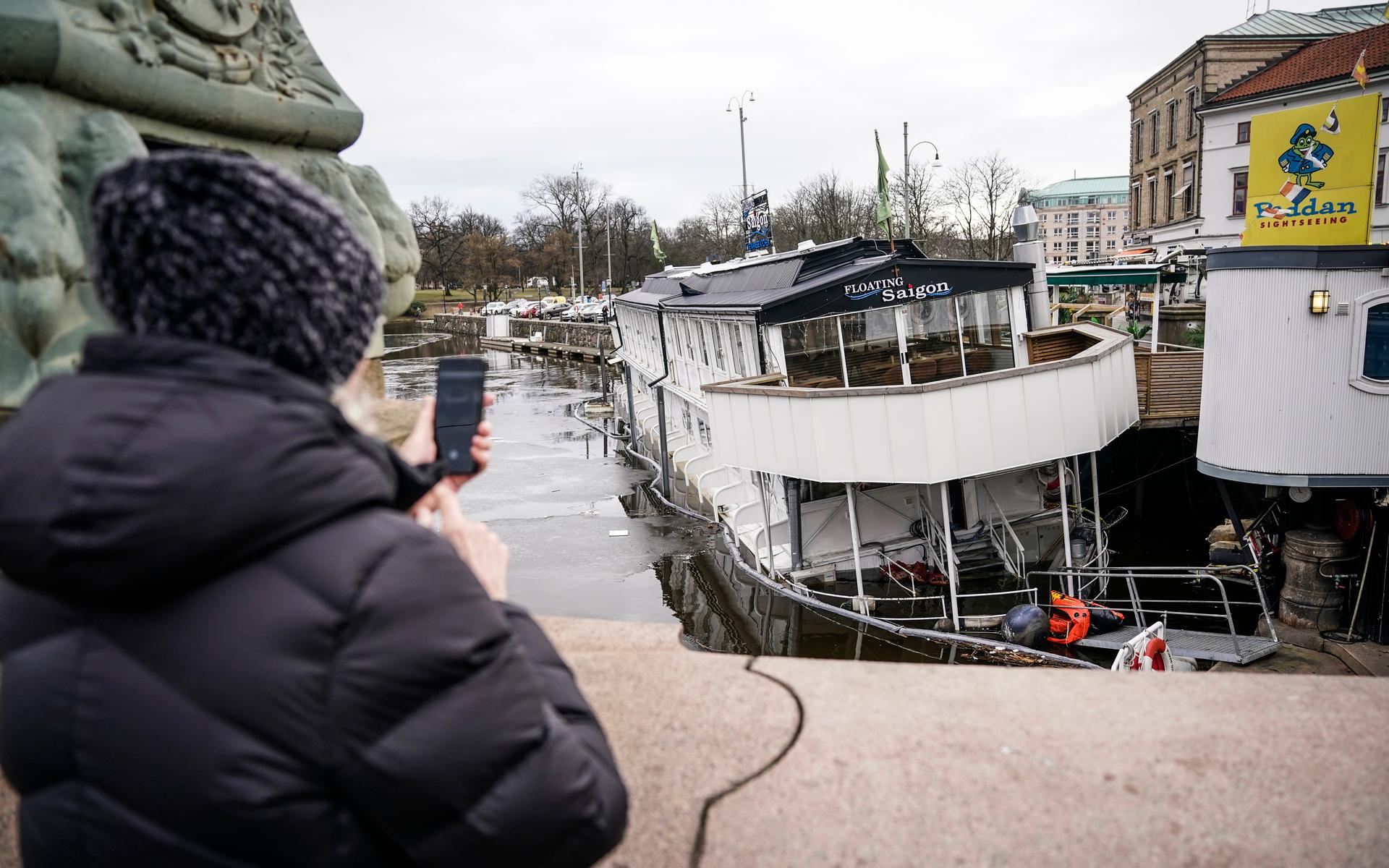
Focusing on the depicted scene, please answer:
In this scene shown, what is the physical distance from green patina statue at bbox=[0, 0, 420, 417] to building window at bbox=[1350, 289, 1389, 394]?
14.7 meters

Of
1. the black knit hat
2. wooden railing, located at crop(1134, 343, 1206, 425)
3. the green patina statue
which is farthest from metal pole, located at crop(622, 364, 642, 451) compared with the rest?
the black knit hat

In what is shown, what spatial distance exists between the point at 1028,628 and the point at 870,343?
18.5 feet

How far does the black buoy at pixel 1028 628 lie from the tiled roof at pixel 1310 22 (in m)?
42.2

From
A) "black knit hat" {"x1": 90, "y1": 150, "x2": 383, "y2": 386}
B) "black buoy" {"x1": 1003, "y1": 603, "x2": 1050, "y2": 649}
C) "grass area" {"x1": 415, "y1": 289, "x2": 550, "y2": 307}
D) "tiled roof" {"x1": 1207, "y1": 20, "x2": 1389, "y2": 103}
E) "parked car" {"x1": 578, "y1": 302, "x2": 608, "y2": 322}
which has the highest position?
"tiled roof" {"x1": 1207, "y1": 20, "x2": 1389, "y2": 103}

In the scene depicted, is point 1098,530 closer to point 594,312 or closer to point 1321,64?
point 1321,64

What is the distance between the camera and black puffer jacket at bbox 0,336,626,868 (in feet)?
3.73

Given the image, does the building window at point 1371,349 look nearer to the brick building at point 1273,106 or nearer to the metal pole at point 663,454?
the metal pole at point 663,454

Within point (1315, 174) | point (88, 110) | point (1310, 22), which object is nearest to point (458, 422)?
point (88, 110)

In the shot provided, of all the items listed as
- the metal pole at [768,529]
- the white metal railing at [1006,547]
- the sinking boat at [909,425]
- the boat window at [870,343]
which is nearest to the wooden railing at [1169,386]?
the sinking boat at [909,425]

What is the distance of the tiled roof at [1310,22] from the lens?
45781 mm

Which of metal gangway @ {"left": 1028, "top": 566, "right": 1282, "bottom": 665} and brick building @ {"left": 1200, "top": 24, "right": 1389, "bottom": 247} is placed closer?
metal gangway @ {"left": 1028, "top": 566, "right": 1282, "bottom": 665}

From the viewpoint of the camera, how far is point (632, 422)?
36969 millimetres

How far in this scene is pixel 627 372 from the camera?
125 ft

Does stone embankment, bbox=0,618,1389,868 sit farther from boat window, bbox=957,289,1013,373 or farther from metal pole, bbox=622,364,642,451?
metal pole, bbox=622,364,642,451
